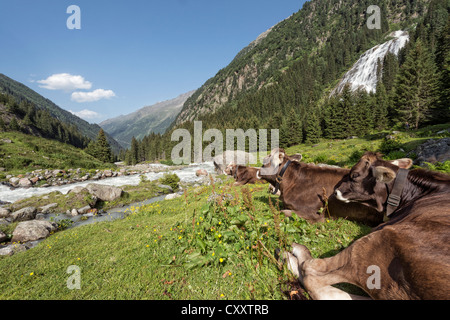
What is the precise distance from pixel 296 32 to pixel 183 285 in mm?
231774

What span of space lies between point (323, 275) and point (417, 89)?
4594cm

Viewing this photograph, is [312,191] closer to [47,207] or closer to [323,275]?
[323,275]

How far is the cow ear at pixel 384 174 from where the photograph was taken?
10.3ft

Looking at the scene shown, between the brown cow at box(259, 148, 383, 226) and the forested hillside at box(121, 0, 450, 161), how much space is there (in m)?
38.6

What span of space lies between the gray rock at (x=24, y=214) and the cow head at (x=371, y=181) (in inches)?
676

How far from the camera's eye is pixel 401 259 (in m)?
2.05

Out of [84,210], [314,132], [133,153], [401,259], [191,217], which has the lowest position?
[84,210]

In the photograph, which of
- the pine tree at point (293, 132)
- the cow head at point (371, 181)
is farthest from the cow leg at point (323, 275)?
the pine tree at point (293, 132)

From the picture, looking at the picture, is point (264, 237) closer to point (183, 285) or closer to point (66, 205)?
point (183, 285)

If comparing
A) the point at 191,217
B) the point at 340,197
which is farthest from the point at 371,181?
the point at 191,217

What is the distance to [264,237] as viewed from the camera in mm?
3518

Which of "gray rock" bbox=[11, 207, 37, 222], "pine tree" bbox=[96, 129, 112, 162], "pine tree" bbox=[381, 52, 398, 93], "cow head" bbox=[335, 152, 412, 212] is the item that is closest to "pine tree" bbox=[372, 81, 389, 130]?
"pine tree" bbox=[381, 52, 398, 93]

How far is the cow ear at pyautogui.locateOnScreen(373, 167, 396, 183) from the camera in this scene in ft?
10.3

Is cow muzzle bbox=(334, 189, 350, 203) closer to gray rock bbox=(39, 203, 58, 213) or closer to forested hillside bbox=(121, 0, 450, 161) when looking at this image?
gray rock bbox=(39, 203, 58, 213)
